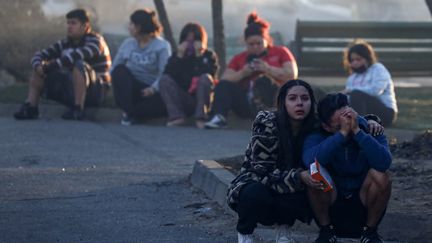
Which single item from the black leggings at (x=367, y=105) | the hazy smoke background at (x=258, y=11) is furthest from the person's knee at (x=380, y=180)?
the hazy smoke background at (x=258, y=11)

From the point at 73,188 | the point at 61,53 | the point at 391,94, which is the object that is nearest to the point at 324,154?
the point at 73,188

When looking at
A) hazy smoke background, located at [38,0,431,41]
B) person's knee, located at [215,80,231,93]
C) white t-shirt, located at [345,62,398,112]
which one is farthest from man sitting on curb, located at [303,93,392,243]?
hazy smoke background, located at [38,0,431,41]

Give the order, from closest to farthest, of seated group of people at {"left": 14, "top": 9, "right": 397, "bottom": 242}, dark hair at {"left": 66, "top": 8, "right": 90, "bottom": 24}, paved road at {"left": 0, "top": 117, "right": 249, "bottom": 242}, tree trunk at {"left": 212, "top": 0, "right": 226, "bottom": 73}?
paved road at {"left": 0, "top": 117, "right": 249, "bottom": 242} < seated group of people at {"left": 14, "top": 9, "right": 397, "bottom": 242} < dark hair at {"left": 66, "top": 8, "right": 90, "bottom": 24} < tree trunk at {"left": 212, "top": 0, "right": 226, "bottom": 73}

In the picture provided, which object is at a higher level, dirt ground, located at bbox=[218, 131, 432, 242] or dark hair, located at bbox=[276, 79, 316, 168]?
dark hair, located at bbox=[276, 79, 316, 168]

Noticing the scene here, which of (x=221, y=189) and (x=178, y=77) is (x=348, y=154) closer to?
(x=221, y=189)

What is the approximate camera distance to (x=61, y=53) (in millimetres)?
13828

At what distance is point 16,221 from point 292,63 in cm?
559

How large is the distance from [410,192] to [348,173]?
62.7 inches

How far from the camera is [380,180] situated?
6.18 meters

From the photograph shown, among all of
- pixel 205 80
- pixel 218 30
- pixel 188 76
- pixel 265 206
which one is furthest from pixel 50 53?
pixel 265 206

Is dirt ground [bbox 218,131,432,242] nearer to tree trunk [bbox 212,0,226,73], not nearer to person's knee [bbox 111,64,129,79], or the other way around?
person's knee [bbox 111,64,129,79]

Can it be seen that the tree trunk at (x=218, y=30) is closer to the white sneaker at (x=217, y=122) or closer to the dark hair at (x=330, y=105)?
the white sneaker at (x=217, y=122)

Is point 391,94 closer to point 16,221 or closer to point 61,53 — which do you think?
point 61,53

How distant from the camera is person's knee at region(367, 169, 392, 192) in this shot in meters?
→ 6.19
